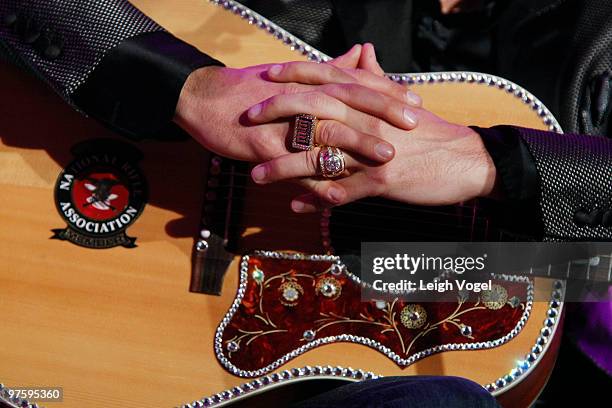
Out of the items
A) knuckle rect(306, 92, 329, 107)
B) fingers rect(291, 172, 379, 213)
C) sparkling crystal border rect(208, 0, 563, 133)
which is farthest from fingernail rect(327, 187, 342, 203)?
sparkling crystal border rect(208, 0, 563, 133)

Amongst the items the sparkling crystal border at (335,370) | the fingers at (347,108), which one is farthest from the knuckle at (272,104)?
the sparkling crystal border at (335,370)

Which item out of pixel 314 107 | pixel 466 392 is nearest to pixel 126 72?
pixel 314 107

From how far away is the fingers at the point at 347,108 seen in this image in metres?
0.83

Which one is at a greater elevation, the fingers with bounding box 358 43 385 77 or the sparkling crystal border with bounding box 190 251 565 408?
the fingers with bounding box 358 43 385 77

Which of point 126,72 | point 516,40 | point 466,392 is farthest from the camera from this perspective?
point 516,40

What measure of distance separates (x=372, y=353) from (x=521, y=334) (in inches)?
8.0

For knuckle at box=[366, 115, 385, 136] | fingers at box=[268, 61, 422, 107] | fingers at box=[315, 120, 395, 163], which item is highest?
fingers at box=[268, 61, 422, 107]

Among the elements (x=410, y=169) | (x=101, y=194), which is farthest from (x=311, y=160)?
(x=101, y=194)

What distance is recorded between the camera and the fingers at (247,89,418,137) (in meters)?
0.83

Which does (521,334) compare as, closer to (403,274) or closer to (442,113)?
(403,274)

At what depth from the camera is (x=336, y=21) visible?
1.07 m

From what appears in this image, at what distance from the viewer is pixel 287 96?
83cm

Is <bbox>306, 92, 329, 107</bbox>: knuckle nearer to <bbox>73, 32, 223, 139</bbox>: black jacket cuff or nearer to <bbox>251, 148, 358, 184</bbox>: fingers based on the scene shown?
<bbox>251, 148, 358, 184</bbox>: fingers

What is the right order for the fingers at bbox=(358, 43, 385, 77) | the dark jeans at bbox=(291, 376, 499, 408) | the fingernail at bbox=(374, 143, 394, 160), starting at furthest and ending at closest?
the fingers at bbox=(358, 43, 385, 77) < the fingernail at bbox=(374, 143, 394, 160) < the dark jeans at bbox=(291, 376, 499, 408)
